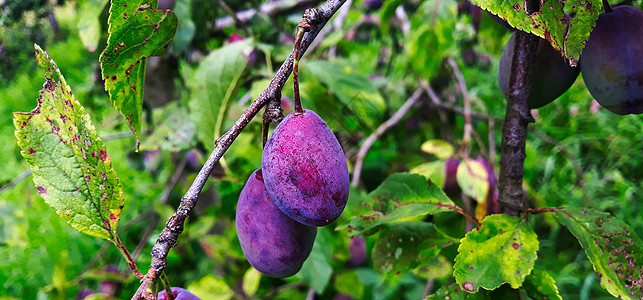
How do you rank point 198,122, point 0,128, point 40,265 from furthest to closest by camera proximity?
1. point 0,128
2. point 40,265
3. point 198,122

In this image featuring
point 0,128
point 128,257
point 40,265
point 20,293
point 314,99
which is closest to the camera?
point 128,257

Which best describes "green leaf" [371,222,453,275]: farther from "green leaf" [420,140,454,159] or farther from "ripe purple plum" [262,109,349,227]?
"green leaf" [420,140,454,159]

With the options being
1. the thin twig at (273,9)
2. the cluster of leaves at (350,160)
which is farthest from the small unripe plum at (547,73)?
the thin twig at (273,9)

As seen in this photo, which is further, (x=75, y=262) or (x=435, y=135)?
(x=435, y=135)

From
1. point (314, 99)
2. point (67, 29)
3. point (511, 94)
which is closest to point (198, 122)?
point (314, 99)

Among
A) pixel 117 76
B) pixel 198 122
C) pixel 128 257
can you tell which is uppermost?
pixel 117 76

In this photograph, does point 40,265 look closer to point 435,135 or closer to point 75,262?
point 75,262

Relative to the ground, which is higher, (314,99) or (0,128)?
(314,99)
